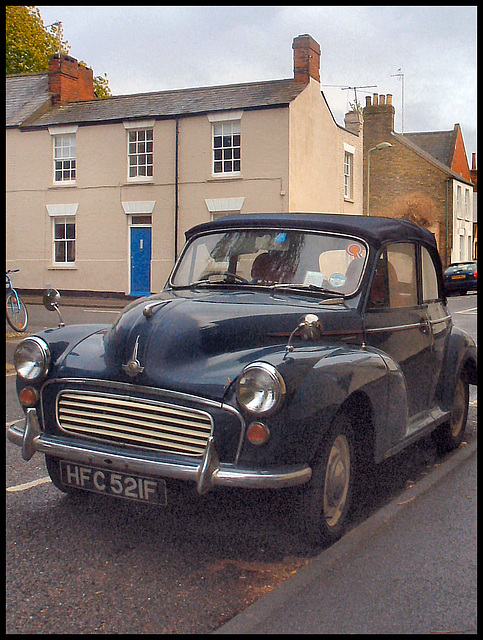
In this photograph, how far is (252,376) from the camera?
341 centimetres

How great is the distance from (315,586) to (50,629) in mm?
1137

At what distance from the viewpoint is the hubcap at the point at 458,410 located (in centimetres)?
591

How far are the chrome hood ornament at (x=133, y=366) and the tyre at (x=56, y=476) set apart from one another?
2.45 feet

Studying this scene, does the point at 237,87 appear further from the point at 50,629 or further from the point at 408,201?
the point at 50,629

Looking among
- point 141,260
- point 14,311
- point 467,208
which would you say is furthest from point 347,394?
point 467,208

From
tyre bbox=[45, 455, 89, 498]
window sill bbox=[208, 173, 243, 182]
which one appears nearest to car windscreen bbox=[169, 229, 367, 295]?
tyre bbox=[45, 455, 89, 498]

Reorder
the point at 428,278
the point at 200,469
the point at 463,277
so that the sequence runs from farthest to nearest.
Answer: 1. the point at 463,277
2. the point at 428,278
3. the point at 200,469

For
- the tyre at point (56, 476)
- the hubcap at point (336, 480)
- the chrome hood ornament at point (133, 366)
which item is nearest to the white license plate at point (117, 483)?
the tyre at point (56, 476)

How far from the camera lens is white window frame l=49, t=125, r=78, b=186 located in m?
26.8

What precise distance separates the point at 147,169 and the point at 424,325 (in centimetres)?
2190

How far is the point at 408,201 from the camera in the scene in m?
41.2

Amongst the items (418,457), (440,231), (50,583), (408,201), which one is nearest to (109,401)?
(50,583)

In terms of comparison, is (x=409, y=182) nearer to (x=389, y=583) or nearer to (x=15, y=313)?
Result: (x=15, y=313)

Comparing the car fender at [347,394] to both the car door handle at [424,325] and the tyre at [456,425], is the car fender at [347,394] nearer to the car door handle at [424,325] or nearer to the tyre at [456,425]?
the car door handle at [424,325]
